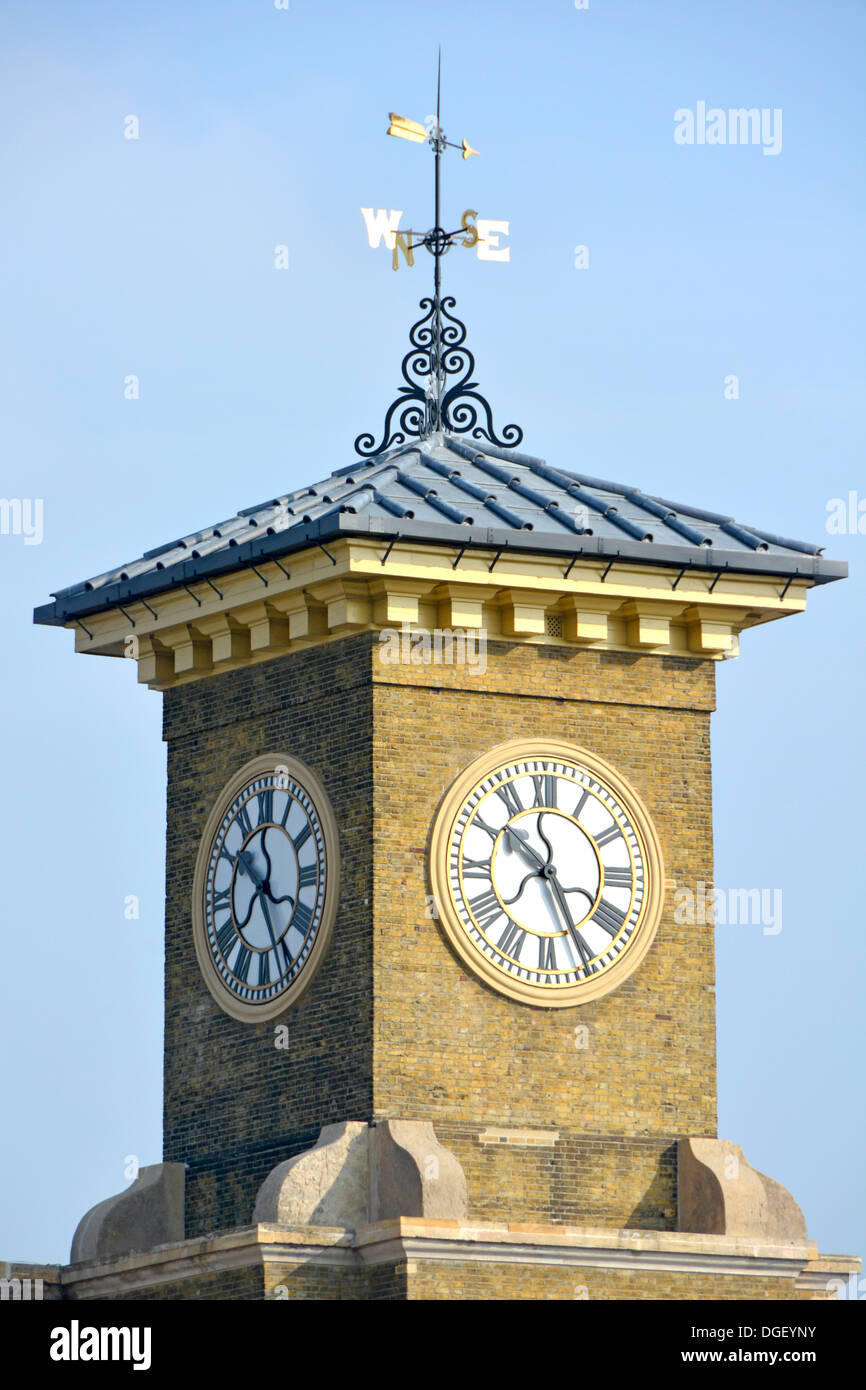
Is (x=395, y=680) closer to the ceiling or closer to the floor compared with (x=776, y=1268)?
closer to the ceiling

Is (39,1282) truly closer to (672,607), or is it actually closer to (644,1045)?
(644,1045)

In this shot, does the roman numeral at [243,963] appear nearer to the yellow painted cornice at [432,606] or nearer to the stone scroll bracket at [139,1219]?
the stone scroll bracket at [139,1219]

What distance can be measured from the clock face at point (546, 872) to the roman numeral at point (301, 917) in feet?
4.32

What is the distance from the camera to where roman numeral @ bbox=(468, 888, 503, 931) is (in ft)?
110

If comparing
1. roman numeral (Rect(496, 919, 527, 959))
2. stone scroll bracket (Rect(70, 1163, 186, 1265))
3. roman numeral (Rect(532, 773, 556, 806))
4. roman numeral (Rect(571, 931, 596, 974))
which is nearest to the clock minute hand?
roman numeral (Rect(571, 931, 596, 974))

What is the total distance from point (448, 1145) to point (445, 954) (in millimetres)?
1719

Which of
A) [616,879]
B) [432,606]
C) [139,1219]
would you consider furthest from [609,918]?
[139,1219]

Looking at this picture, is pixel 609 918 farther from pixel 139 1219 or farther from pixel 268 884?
pixel 139 1219

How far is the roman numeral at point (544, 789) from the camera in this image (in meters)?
34.0

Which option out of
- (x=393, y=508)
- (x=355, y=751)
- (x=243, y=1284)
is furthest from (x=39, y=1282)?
(x=393, y=508)

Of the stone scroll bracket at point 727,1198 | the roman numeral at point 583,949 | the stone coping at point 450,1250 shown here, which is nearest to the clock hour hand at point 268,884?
the roman numeral at point 583,949

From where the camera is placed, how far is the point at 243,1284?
31734 millimetres

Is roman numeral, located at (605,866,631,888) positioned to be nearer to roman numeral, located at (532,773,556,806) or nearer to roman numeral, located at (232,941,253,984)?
roman numeral, located at (532,773,556,806)
